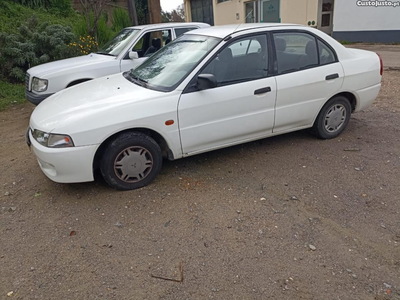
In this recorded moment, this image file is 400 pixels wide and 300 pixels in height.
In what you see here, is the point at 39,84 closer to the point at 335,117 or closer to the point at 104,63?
the point at 104,63

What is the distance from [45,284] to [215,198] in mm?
1842

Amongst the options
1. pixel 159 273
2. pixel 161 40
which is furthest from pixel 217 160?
pixel 161 40

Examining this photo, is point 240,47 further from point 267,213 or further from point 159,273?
point 159,273

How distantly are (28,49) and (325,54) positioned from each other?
7988 millimetres

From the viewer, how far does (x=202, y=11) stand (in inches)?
1156

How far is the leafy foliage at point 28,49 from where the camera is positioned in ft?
31.5

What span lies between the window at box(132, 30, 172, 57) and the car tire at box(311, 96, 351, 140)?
3.65 metres

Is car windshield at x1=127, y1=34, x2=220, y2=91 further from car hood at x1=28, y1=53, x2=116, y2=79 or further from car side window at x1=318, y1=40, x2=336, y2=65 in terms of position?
car hood at x1=28, y1=53, x2=116, y2=79

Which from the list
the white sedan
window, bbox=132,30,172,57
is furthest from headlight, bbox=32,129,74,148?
window, bbox=132,30,172,57

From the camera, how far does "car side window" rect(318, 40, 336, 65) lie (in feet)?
16.3

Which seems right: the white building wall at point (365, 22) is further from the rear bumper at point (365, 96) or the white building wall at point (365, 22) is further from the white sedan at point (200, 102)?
the white sedan at point (200, 102)

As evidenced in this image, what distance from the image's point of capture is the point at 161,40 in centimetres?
738

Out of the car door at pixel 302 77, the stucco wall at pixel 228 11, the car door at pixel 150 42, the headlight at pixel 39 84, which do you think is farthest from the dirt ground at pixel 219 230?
the stucco wall at pixel 228 11

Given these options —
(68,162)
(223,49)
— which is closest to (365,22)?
(223,49)
